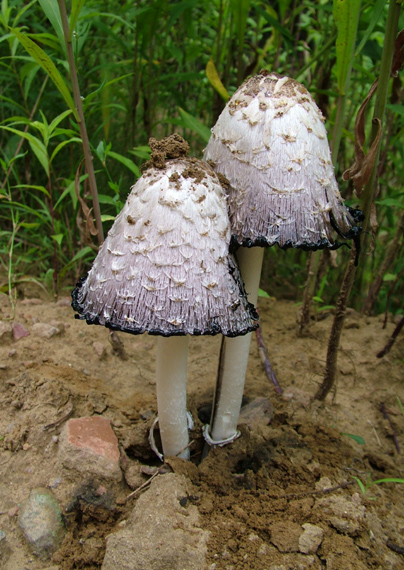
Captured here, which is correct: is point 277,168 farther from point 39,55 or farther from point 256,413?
point 256,413

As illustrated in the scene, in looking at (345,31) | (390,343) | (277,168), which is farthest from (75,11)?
(390,343)

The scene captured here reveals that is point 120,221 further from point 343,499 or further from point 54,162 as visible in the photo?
point 54,162

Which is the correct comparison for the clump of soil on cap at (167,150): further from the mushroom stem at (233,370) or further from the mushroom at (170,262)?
the mushroom stem at (233,370)

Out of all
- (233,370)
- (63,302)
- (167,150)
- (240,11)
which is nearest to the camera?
(167,150)

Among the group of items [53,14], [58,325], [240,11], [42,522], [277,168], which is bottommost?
[42,522]

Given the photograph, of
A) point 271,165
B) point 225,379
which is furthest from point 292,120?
point 225,379

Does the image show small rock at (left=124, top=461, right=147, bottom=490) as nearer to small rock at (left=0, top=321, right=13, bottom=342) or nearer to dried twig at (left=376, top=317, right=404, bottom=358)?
small rock at (left=0, top=321, right=13, bottom=342)

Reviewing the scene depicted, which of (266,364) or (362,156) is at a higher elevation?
(362,156)
